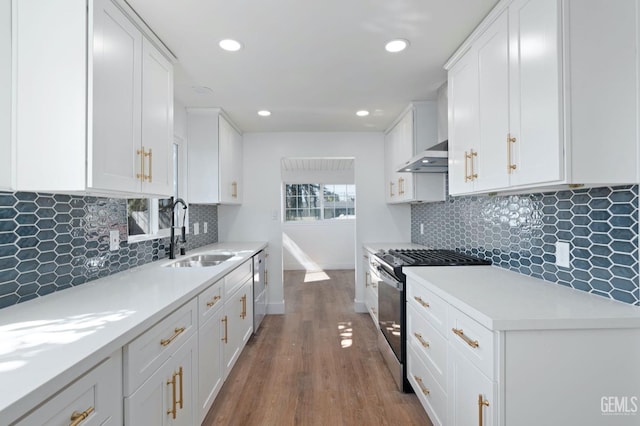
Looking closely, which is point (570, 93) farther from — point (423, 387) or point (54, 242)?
point (54, 242)

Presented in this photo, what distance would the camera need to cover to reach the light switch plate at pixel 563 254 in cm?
153

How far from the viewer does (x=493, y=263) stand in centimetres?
218

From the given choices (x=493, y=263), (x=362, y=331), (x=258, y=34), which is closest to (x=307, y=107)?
(x=258, y=34)

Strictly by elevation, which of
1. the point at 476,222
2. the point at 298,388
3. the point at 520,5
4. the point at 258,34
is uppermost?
the point at 258,34

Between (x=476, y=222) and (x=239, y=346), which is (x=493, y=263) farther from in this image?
(x=239, y=346)

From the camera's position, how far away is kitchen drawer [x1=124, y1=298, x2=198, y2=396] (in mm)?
1092

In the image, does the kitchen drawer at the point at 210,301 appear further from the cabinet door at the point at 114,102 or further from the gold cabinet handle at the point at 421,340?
the gold cabinet handle at the point at 421,340

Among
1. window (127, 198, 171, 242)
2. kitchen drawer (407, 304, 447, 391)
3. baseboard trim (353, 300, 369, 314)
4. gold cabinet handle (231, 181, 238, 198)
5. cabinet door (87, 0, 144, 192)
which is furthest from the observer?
baseboard trim (353, 300, 369, 314)

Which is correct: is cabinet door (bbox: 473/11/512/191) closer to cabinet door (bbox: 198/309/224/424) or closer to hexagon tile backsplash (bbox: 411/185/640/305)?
hexagon tile backsplash (bbox: 411/185/640/305)

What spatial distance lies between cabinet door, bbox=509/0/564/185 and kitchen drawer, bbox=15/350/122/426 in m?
1.78

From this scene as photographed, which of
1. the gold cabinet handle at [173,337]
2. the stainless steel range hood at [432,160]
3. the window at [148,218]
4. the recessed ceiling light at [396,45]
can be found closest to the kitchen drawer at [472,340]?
the stainless steel range hood at [432,160]

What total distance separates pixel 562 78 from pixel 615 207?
599 mm

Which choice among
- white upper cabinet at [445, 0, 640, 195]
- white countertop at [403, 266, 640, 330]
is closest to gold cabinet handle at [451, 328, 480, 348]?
white countertop at [403, 266, 640, 330]

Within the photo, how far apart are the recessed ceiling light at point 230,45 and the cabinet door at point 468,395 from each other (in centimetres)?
217
